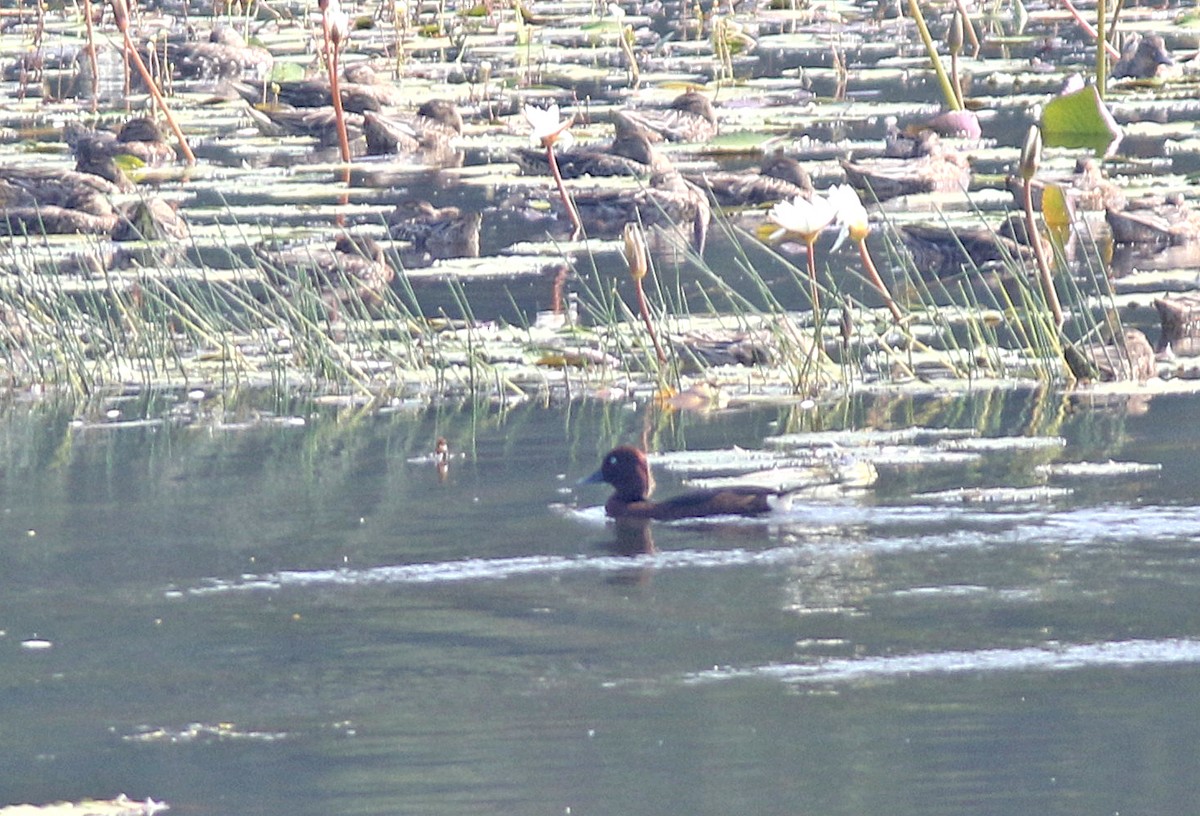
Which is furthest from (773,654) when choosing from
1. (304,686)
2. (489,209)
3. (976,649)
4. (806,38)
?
(806,38)

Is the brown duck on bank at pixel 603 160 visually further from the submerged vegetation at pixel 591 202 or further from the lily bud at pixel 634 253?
the lily bud at pixel 634 253

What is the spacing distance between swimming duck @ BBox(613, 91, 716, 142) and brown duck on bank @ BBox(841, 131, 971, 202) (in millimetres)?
1998

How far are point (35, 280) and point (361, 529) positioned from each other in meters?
3.36

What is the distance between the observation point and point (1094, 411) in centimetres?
691

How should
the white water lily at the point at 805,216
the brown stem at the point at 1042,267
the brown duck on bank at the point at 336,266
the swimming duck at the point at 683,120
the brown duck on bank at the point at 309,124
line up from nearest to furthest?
the white water lily at the point at 805,216, the brown stem at the point at 1042,267, the brown duck on bank at the point at 336,266, the swimming duck at the point at 683,120, the brown duck on bank at the point at 309,124

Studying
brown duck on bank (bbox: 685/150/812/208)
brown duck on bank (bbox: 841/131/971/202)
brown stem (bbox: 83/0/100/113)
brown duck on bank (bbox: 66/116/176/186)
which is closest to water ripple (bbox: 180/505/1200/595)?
brown duck on bank (bbox: 685/150/812/208)

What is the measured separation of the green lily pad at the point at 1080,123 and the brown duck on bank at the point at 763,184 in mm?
1417

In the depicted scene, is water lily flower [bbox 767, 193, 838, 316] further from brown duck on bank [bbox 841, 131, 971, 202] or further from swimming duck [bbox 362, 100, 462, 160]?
swimming duck [bbox 362, 100, 462, 160]

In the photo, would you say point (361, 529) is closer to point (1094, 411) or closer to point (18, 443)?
point (18, 443)

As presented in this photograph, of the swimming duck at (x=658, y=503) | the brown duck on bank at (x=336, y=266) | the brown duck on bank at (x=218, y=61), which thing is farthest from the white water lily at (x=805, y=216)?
the brown duck on bank at (x=218, y=61)

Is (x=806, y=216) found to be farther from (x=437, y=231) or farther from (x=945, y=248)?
(x=437, y=231)

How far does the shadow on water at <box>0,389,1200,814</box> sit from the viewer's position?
3998 mm

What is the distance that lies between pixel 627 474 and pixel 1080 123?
6.80 m

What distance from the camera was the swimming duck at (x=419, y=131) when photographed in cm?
1348
